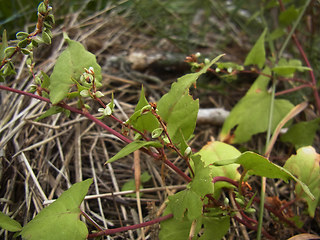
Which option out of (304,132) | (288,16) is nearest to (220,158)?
(304,132)

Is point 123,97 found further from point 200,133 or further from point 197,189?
point 197,189

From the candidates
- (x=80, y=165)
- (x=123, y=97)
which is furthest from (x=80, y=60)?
(x=123, y=97)

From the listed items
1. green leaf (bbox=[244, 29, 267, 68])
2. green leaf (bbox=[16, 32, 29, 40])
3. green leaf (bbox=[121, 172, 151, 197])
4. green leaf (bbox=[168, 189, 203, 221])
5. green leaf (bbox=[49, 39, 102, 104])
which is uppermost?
green leaf (bbox=[16, 32, 29, 40])

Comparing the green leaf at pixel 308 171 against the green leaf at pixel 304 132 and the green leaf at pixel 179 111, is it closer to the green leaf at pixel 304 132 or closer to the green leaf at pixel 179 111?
the green leaf at pixel 304 132

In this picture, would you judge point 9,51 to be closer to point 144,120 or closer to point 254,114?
point 144,120

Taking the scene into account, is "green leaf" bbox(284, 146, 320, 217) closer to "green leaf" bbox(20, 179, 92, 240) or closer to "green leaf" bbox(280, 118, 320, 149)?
"green leaf" bbox(280, 118, 320, 149)

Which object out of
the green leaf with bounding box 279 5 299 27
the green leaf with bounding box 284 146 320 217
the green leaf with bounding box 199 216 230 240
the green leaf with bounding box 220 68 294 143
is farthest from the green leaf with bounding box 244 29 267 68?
the green leaf with bounding box 199 216 230 240
